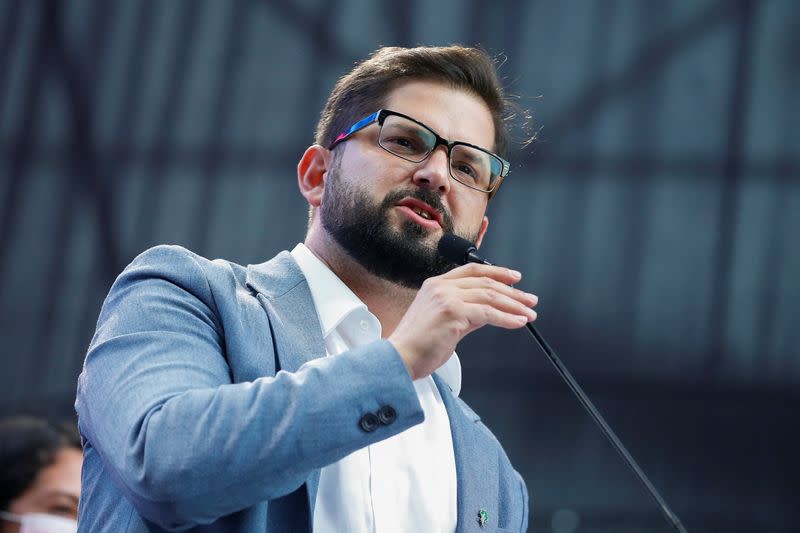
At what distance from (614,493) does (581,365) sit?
0.41m

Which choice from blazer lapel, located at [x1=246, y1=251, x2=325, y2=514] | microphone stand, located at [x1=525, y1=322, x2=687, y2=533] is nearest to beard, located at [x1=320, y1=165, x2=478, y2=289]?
blazer lapel, located at [x1=246, y1=251, x2=325, y2=514]

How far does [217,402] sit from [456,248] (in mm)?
506

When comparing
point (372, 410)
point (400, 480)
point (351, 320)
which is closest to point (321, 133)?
point (351, 320)

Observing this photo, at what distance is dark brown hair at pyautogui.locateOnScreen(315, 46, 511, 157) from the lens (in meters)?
1.66

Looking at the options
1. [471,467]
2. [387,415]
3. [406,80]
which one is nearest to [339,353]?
[387,415]

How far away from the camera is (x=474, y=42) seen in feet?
10.2

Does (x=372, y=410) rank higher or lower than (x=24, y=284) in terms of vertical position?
higher

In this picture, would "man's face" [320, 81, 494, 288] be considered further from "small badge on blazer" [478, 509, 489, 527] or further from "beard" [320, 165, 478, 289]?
"small badge on blazer" [478, 509, 489, 527]

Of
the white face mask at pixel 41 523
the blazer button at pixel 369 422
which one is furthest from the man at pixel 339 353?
the white face mask at pixel 41 523

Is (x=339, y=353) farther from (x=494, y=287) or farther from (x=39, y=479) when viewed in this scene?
(x=39, y=479)

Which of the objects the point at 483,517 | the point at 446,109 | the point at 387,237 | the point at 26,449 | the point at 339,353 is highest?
the point at 446,109

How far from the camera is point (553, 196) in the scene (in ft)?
10.0

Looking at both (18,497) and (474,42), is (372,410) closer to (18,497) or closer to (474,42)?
(18,497)

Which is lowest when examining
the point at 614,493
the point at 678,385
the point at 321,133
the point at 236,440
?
the point at 614,493
